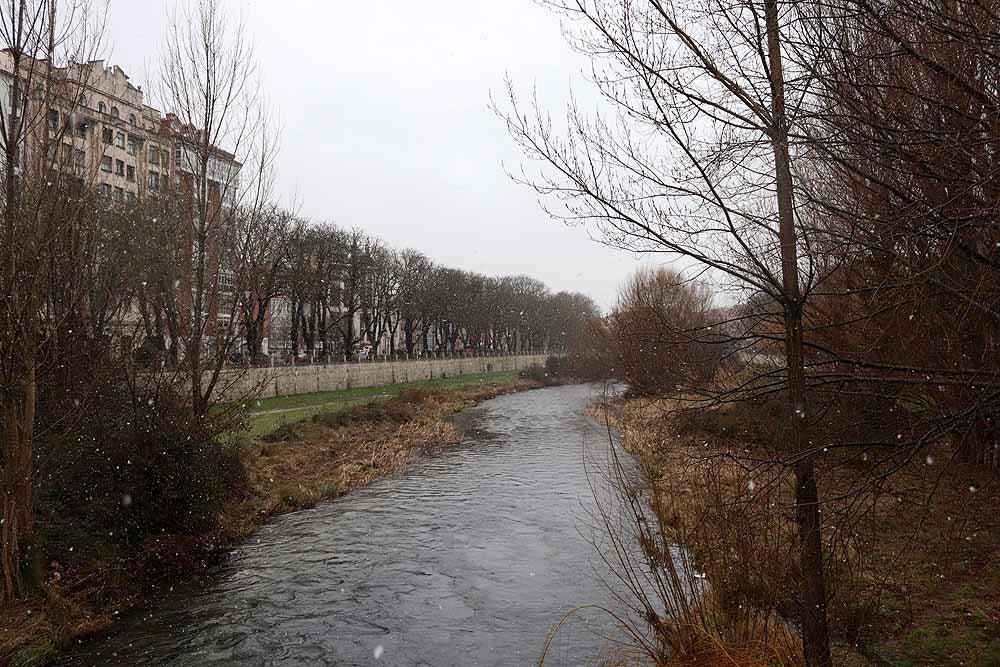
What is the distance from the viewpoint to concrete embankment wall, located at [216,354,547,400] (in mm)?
31281

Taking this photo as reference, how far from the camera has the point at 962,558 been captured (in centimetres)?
804

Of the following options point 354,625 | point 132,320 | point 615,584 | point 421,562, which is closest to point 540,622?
point 615,584

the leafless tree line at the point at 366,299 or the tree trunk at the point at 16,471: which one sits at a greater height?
the leafless tree line at the point at 366,299

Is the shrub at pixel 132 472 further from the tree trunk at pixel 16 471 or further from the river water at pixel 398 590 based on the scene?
the river water at pixel 398 590

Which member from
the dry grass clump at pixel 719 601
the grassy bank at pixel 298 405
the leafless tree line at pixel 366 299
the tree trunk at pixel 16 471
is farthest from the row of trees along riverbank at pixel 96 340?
the leafless tree line at pixel 366 299

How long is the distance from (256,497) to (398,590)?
18.4 feet

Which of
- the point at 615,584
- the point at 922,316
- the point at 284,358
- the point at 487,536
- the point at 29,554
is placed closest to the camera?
the point at 922,316

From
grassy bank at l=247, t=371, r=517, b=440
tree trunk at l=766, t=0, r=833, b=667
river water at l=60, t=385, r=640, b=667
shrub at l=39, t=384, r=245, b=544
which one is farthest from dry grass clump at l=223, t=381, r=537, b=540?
tree trunk at l=766, t=0, r=833, b=667

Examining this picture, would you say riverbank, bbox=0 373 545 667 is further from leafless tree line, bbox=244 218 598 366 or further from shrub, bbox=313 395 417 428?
leafless tree line, bbox=244 218 598 366

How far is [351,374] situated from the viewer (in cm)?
4066

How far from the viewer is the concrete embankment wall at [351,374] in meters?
31.3

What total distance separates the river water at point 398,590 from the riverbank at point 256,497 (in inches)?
14.4

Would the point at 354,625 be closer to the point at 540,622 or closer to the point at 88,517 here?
the point at 540,622

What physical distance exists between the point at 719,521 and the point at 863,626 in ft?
9.49
